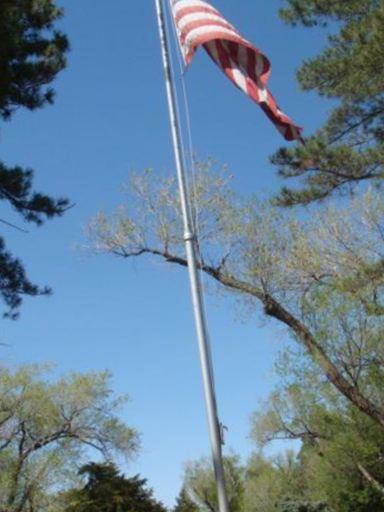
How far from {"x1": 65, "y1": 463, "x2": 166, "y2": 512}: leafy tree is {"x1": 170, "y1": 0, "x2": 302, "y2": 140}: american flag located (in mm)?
22601

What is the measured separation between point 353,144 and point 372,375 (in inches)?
409

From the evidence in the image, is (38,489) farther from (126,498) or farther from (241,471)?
(241,471)

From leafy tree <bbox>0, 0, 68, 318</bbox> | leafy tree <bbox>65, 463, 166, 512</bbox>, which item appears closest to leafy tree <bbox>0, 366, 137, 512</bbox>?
leafy tree <bbox>65, 463, 166, 512</bbox>

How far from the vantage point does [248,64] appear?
21.7ft

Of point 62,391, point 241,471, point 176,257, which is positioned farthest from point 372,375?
point 241,471

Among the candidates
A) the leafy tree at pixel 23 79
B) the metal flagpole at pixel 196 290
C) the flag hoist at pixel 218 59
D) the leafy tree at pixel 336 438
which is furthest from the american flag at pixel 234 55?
the leafy tree at pixel 336 438

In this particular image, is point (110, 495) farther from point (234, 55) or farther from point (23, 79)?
point (234, 55)

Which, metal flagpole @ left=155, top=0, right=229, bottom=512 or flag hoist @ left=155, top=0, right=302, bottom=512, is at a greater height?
flag hoist @ left=155, top=0, right=302, bottom=512

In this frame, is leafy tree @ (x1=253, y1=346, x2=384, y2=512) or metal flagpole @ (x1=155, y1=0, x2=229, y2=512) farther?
leafy tree @ (x1=253, y1=346, x2=384, y2=512)

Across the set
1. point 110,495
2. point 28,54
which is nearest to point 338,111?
point 28,54

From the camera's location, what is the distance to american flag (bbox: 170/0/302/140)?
21.3 ft

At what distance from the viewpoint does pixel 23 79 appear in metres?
12.8

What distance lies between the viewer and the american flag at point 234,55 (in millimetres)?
6504

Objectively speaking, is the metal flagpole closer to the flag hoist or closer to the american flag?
the flag hoist
